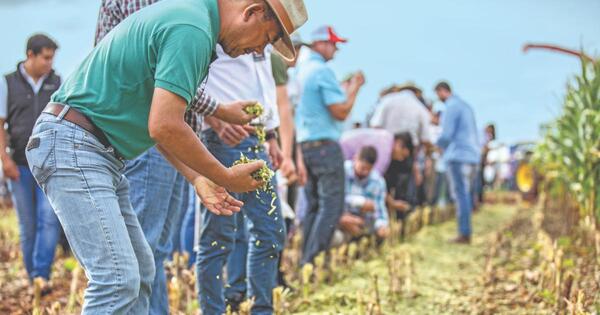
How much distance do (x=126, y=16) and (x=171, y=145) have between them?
1440mm

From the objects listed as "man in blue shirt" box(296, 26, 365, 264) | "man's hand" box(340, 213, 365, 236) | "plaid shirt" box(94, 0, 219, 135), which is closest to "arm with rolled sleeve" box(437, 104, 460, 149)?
"man's hand" box(340, 213, 365, 236)

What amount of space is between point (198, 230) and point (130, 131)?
1.42 m

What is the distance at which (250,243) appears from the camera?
160 inches

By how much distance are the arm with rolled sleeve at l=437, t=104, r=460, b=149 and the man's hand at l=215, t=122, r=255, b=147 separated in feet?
19.1

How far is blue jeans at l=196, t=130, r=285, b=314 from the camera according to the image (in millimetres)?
3857

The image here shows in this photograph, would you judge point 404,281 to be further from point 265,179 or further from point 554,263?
point 265,179

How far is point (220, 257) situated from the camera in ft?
12.7

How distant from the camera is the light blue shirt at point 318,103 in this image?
608cm

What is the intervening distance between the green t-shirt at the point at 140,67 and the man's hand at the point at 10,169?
2948 millimetres

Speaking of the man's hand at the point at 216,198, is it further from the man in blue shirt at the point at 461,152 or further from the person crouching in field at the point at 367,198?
the man in blue shirt at the point at 461,152

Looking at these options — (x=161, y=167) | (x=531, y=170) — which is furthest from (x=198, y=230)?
(x=531, y=170)

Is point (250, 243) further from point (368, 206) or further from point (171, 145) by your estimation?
point (368, 206)

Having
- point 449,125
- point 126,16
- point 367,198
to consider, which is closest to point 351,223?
point 367,198

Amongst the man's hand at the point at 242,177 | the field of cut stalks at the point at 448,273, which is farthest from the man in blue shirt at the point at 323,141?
the man's hand at the point at 242,177
